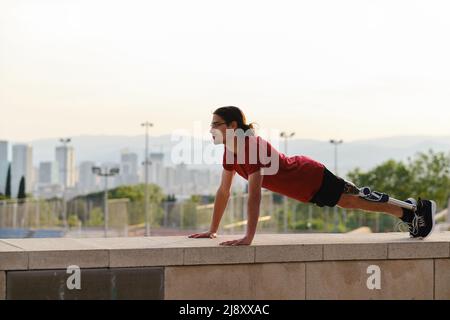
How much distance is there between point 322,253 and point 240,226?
5938 centimetres

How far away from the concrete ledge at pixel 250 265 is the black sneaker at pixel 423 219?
0.12 metres

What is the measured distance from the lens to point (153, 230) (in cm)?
7319

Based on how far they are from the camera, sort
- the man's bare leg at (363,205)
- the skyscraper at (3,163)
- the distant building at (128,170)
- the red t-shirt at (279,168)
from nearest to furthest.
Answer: the red t-shirt at (279,168), the man's bare leg at (363,205), the skyscraper at (3,163), the distant building at (128,170)

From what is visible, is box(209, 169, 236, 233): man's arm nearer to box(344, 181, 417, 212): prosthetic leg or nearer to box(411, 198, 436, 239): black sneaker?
box(344, 181, 417, 212): prosthetic leg

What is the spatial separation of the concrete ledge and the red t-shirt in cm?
42

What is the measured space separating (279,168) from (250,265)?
2.93 ft

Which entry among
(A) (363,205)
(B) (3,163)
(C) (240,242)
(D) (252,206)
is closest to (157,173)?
(B) (3,163)

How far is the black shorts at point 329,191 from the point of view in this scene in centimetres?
661

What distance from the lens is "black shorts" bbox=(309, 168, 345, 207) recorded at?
6.61 metres

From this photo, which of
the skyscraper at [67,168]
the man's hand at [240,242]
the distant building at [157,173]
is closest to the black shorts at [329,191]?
the man's hand at [240,242]

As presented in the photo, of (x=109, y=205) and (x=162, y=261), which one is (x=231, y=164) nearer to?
(x=162, y=261)

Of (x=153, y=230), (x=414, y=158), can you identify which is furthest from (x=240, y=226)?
(x=414, y=158)

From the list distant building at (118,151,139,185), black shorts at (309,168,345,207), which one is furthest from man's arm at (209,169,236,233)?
distant building at (118,151,139,185)

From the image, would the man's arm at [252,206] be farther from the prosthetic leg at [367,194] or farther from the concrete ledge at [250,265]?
the prosthetic leg at [367,194]
